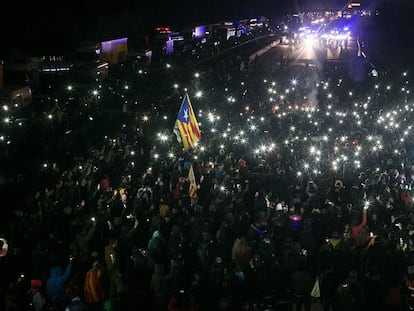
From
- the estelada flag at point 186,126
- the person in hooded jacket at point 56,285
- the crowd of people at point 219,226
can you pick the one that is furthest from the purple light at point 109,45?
the person in hooded jacket at point 56,285

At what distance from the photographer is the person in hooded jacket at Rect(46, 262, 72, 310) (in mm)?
6296

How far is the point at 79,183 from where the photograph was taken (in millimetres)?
9945

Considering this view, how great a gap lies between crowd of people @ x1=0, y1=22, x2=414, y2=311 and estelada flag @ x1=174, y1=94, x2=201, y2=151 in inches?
17.4

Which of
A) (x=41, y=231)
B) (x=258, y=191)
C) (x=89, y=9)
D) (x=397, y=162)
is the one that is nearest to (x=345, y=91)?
(x=397, y=162)

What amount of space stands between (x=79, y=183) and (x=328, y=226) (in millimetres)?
5223

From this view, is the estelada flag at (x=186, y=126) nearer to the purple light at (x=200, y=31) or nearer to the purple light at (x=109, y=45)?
the purple light at (x=109, y=45)

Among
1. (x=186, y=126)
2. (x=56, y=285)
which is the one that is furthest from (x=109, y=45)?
(x=56, y=285)

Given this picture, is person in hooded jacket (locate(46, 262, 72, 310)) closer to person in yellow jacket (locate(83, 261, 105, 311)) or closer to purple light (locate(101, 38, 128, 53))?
person in yellow jacket (locate(83, 261, 105, 311))

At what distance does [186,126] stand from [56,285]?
6.24m

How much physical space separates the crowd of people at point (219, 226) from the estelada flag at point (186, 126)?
17.4 inches

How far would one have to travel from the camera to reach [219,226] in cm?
827

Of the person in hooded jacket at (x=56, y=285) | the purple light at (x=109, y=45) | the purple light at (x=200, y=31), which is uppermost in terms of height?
the person in hooded jacket at (x=56, y=285)

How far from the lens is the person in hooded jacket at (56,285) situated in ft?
20.7

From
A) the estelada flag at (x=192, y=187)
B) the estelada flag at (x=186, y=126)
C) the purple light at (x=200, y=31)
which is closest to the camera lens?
the estelada flag at (x=192, y=187)
